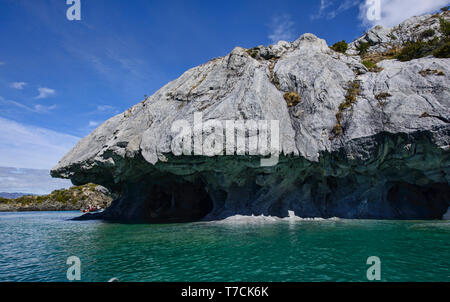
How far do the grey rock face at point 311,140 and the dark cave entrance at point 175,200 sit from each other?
14.3 ft

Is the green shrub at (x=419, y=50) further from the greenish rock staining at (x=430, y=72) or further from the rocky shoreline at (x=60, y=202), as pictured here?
the rocky shoreline at (x=60, y=202)

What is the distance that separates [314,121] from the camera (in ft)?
102

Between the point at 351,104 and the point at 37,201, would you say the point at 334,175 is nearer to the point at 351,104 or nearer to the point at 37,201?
the point at 351,104

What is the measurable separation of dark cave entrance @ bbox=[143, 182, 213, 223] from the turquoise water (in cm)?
2202

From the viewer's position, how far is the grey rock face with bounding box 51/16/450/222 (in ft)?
89.5

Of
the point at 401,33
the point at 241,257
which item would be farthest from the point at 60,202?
the point at 401,33

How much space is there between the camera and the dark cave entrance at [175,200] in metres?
42.6

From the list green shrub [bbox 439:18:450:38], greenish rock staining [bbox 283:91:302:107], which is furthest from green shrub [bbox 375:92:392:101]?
green shrub [bbox 439:18:450:38]

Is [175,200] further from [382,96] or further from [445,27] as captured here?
[445,27]

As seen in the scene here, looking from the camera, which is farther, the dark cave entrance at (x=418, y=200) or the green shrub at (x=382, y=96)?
the dark cave entrance at (x=418, y=200)

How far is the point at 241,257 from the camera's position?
13789 millimetres

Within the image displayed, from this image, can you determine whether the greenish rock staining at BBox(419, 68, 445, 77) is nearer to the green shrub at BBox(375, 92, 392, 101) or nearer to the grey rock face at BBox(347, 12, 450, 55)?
the green shrub at BBox(375, 92, 392, 101)

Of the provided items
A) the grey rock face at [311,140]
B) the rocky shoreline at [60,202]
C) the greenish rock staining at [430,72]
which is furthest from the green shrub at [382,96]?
the rocky shoreline at [60,202]
